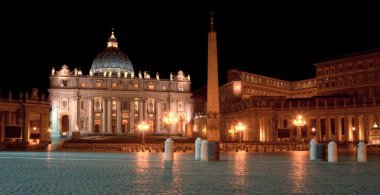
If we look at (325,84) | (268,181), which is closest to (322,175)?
(268,181)

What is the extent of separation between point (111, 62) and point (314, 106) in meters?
67.6

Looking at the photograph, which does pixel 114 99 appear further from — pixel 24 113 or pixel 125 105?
pixel 24 113

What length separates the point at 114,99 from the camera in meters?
122

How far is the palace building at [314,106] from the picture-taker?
69.3 metres

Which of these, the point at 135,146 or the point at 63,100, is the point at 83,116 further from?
the point at 135,146

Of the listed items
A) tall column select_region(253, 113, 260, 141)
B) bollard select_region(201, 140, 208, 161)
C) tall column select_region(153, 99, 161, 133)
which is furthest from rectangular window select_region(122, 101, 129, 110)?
bollard select_region(201, 140, 208, 161)

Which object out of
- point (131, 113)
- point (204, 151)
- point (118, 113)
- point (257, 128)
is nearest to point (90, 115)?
point (118, 113)

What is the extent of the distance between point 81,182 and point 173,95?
365 ft

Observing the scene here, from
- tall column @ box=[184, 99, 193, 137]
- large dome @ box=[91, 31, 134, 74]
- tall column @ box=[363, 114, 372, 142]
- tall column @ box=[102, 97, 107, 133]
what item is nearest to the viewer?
tall column @ box=[363, 114, 372, 142]

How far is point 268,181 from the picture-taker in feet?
53.3

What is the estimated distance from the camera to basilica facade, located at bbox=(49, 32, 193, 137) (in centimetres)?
11831

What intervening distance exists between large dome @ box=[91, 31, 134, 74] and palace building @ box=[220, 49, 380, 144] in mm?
29025

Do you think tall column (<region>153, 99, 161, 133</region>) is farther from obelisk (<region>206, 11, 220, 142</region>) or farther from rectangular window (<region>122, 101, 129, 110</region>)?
obelisk (<region>206, 11, 220, 142</region>)

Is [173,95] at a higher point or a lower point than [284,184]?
higher
